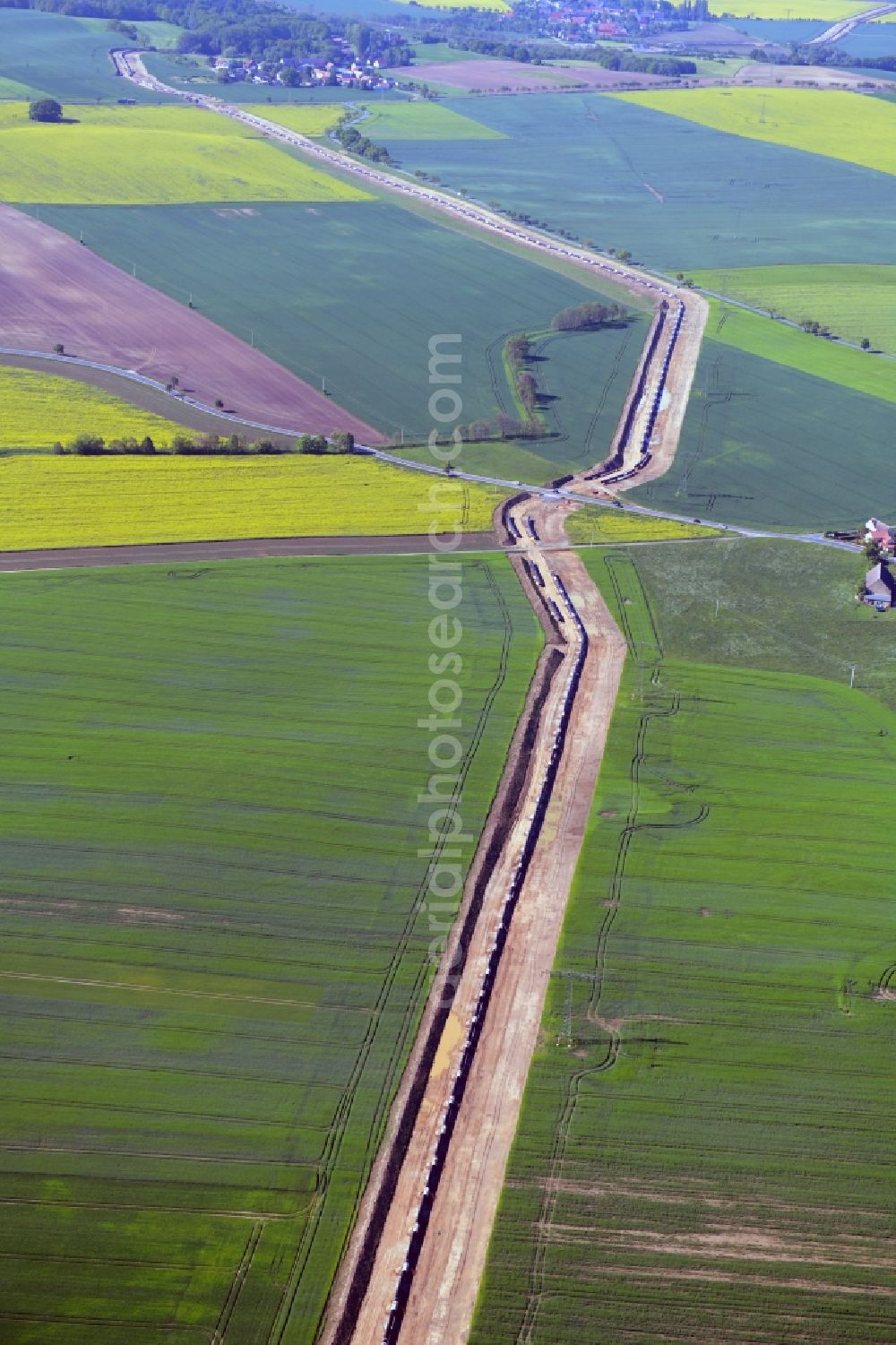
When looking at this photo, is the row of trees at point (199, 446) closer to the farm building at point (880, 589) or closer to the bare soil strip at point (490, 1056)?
the bare soil strip at point (490, 1056)

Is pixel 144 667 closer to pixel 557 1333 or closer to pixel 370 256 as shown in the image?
pixel 557 1333

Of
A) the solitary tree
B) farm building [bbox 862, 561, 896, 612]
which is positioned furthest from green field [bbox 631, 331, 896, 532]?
the solitary tree

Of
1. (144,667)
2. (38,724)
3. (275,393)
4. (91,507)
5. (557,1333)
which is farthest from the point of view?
(275,393)

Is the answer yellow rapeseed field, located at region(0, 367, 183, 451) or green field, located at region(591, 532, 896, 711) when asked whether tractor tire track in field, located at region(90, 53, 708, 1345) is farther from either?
yellow rapeseed field, located at region(0, 367, 183, 451)

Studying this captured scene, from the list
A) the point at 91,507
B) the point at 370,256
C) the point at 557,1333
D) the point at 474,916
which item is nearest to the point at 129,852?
the point at 474,916

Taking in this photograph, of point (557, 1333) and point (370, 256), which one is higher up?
point (370, 256)
